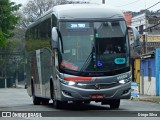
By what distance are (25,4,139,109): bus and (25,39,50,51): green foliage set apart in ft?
7.07

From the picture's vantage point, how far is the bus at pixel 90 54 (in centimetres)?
1773

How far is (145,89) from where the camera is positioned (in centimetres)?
4125

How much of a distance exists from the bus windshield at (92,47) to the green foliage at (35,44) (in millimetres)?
2313

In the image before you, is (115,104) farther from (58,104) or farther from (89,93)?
(89,93)

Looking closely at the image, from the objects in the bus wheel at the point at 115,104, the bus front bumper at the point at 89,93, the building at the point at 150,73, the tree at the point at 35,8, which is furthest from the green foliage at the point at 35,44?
the tree at the point at 35,8

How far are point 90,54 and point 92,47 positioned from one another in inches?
10.5

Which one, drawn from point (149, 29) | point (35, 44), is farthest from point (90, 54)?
point (149, 29)

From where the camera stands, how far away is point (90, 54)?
18.0m

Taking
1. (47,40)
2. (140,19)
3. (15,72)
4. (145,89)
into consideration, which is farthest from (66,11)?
(15,72)

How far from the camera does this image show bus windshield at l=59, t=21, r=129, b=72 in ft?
58.7

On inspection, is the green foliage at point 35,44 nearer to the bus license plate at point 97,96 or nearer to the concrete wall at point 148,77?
the bus license plate at point 97,96

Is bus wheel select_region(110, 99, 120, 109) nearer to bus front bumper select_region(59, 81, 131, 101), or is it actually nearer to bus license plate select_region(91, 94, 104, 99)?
bus front bumper select_region(59, 81, 131, 101)

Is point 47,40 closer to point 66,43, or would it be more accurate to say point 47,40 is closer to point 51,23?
point 51,23

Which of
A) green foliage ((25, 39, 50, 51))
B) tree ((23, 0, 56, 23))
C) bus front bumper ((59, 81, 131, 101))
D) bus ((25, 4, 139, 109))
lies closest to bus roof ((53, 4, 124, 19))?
bus ((25, 4, 139, 109))
